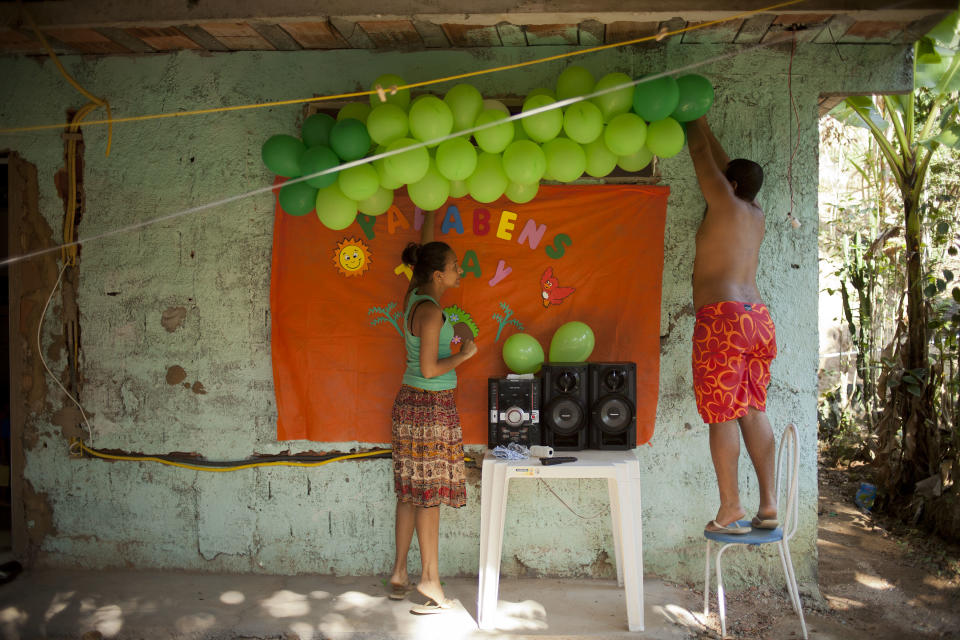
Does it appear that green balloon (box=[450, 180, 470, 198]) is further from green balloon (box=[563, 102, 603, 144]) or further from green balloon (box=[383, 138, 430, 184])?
green balloon (box=[563, 102, 603, 144])

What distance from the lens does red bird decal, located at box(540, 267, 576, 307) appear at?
156 inches

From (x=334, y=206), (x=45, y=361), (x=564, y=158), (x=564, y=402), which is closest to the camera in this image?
(x=564, y=158)

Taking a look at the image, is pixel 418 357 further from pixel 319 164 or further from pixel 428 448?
pixel 319 164

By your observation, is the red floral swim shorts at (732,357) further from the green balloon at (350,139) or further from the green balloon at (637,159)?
the green balloon at (350,139)

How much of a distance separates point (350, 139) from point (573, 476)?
1919 mm

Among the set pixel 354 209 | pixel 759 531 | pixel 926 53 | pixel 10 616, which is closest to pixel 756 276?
pixel 759 531

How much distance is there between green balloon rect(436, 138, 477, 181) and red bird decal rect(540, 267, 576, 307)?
88 cm

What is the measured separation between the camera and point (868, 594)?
390cm

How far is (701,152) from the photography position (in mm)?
3578

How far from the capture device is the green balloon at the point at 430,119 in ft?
10.6

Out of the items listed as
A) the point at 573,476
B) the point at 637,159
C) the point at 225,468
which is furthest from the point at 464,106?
the point at 225,468

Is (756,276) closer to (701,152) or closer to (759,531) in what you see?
(701,152)

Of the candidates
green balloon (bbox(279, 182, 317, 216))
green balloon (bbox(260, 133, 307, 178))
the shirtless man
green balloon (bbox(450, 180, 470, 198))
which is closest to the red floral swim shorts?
the shirtless man

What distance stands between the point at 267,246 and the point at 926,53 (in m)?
4.01
